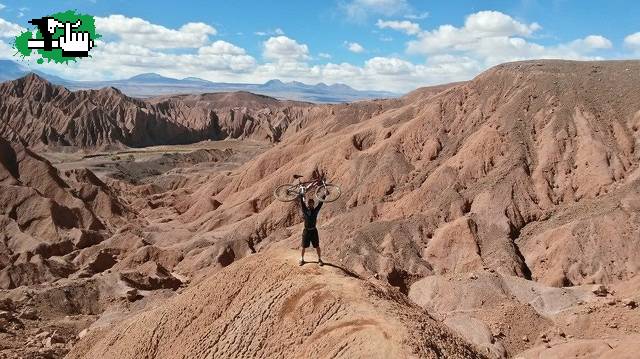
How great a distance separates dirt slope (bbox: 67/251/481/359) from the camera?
33.3 ft

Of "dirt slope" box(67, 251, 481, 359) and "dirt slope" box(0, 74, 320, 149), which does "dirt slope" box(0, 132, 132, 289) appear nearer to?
"dirt slope" box(67, 251, 481, 359)

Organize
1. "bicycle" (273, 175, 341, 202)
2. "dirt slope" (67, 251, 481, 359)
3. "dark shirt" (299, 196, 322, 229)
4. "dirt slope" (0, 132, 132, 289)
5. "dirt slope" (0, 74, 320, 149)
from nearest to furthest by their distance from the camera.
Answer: "dirt slope" (67, 251, 481, 359), "dark shirt" (299, 196, 322, 229), "bicycle" (273, 175, 341, 202), "dirt slope" (0, 132, 132, 289), "dirt slope" (0, 74, 320, 149)

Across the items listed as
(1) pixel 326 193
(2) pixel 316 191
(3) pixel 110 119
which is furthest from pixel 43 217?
(3) pixel 110 119

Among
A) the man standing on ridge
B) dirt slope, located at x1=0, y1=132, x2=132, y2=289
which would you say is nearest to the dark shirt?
the man standing on ridge

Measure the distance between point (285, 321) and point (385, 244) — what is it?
85.3ft

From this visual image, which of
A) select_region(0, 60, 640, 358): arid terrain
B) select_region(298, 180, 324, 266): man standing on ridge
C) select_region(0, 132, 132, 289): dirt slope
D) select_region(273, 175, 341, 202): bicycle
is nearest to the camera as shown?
select_region(0, 60, 640, 358): arid terrain

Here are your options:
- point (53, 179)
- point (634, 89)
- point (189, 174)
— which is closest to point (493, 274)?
point (634, 89)

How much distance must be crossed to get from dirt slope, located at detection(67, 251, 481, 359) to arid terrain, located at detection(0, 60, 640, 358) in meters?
0.04

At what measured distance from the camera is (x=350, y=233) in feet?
132

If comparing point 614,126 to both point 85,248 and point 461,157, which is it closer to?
point 461,157

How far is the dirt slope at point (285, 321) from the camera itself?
1015cm

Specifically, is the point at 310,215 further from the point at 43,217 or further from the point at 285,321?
the point at 43,217

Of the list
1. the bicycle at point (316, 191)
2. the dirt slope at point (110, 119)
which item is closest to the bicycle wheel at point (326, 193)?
the bicycle at point (316, 191)

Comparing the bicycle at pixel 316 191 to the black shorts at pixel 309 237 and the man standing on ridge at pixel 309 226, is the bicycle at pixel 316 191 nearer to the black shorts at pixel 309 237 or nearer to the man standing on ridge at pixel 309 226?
the man standing on ridge at pixel 309 226
